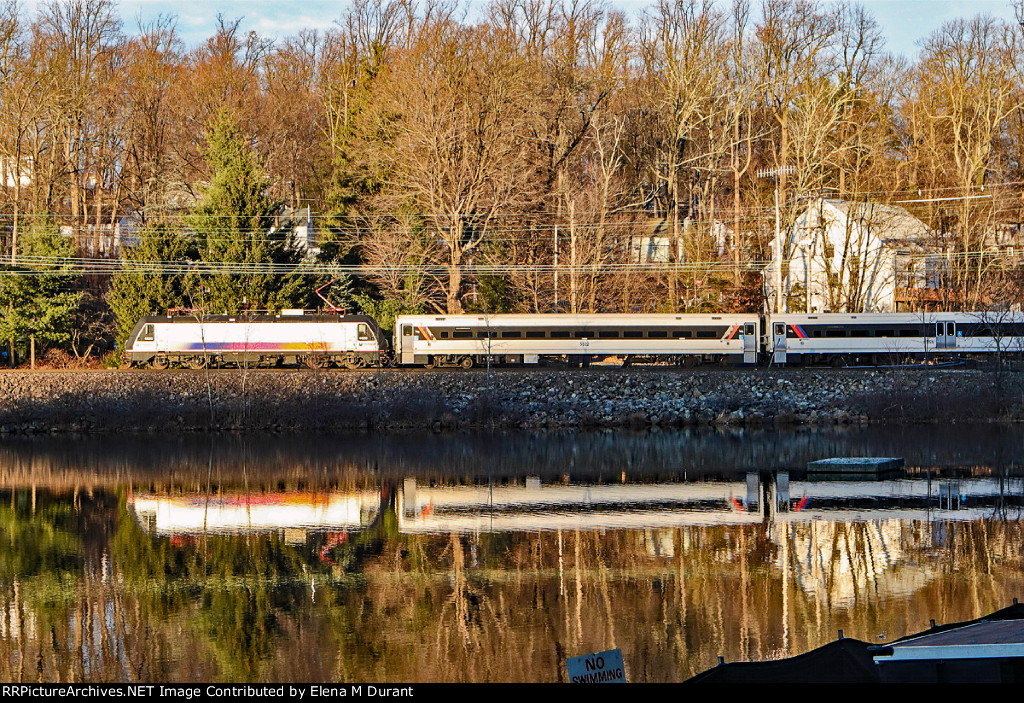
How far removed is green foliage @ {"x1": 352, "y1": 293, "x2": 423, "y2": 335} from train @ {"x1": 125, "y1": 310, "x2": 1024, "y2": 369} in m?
4.12

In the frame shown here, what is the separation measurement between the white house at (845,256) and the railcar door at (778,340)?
14.4ft

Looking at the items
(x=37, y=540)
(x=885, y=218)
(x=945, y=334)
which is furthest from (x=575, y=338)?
(x=37, y=540)

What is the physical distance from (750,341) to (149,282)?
1215 inches

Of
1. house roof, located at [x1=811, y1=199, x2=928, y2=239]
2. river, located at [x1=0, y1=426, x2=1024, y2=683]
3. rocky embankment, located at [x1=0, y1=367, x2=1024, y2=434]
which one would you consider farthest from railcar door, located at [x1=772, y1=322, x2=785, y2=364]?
river, located at [x1=0, y1=426, x2=1024, y2=683]

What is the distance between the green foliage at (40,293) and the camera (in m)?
55.5

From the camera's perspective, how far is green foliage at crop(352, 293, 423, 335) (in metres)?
60.0

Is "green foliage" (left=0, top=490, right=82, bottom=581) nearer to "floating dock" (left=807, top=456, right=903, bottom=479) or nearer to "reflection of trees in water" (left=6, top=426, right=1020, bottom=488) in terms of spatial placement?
"reflection of trees in water" (left=6, top=426, right=1020, bottom=488)

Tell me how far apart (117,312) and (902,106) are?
47.2 meters

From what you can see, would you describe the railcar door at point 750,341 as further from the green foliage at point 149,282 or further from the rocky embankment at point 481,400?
the green foliage at point 149,282

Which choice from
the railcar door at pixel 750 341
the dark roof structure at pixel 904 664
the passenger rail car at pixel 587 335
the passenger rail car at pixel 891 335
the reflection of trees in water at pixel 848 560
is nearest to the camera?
the dark roof structure at pixel 904 664

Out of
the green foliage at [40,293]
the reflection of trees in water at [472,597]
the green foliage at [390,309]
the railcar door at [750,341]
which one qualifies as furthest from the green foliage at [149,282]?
the reflection of trees in water at [472,597]

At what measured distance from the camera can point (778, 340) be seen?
179 feet

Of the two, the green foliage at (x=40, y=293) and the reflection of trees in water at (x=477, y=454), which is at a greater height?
the green foliage at (x=40, y=293)

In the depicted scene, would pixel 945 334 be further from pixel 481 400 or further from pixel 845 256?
pixel 481 400
